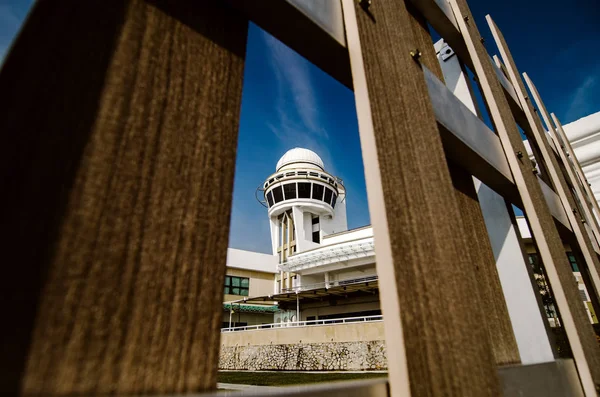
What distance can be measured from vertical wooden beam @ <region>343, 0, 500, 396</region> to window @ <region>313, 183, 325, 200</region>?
29487mm

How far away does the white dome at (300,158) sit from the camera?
32938 millimetres

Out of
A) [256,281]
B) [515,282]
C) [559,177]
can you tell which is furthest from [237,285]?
[515,282]

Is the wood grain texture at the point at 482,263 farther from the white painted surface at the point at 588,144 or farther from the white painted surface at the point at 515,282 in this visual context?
the white painted surface at the point at 588,144

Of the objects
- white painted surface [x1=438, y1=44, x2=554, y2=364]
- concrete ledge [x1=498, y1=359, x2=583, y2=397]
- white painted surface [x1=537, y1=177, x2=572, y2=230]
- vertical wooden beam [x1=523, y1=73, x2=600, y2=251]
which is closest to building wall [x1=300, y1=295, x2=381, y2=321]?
vertical wooden beam [x1=523, y1=73, x2=600, y2=251]

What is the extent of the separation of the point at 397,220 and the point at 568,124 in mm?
8592

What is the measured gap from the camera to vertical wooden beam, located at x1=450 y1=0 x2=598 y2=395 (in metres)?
2.06

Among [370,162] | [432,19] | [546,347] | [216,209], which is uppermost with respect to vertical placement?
[432,19]

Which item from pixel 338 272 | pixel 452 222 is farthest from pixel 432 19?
pixel 338 272

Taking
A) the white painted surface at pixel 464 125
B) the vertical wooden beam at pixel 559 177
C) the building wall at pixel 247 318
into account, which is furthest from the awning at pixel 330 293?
the white painted surface at pixel 464 125

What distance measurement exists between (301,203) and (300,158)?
5259 millimetres

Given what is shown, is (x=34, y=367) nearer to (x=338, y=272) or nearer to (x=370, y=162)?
(x=370, y=162)

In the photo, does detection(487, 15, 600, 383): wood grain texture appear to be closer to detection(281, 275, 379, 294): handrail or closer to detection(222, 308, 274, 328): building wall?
detection(281, 275, 379, 294): handrail

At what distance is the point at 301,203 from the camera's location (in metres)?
30.6

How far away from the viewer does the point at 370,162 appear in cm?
99
